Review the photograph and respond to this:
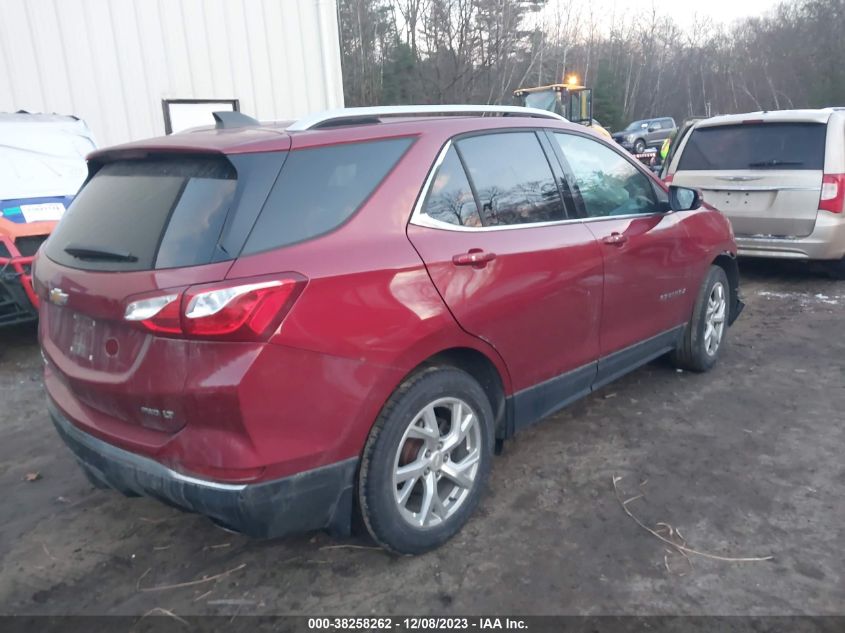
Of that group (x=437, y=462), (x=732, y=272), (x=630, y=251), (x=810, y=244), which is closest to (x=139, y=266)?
(x=437, y=462)

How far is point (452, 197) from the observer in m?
3.01

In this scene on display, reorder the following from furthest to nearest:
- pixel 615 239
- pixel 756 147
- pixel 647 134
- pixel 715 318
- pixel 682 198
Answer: pixel 647 134, pixel 756 147, pixel 715 318, pixel 682 198, pixel 615 239

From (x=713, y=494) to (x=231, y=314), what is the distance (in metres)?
2.46

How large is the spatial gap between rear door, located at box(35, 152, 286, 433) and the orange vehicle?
2962 mm

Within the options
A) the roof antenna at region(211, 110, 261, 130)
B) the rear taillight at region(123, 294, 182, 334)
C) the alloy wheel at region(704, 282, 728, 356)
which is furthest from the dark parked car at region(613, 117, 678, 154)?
Answer: the rear taillight at region(123, 294, 182, 334)

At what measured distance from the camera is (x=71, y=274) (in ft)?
8.70

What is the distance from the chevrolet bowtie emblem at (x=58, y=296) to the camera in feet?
8.75

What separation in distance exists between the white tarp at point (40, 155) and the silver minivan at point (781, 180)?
646 cm

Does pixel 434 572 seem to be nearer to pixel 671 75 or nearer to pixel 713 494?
pixel 713 494

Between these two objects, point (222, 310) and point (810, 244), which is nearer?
point (222, 310)

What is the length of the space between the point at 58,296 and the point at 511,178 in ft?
6.78

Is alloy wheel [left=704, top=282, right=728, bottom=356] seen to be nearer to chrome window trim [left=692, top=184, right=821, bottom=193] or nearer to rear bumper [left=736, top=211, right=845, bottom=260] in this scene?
rear bumper [left=736, top=211, right=845, bottom=260]

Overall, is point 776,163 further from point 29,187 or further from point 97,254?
point 29,187

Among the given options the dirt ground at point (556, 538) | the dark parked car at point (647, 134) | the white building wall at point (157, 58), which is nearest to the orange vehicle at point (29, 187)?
the dirt ground at point (556, 538)
